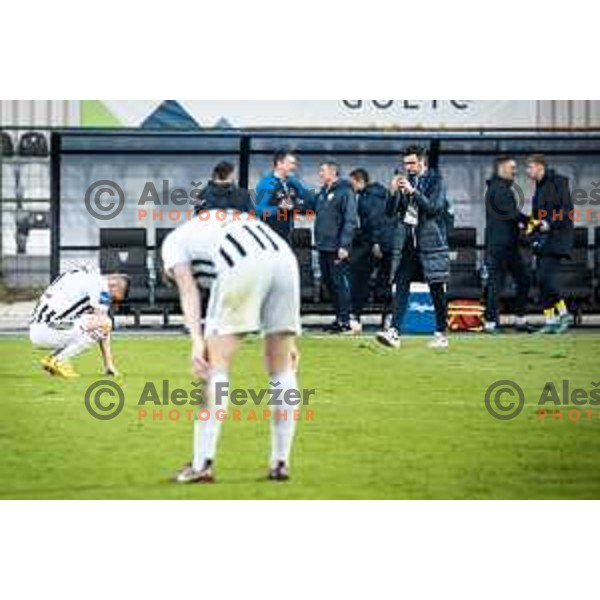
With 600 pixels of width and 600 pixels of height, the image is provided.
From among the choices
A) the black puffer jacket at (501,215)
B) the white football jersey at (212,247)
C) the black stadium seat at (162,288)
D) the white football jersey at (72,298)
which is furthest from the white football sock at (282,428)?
the black puffer jacket at (501,215)

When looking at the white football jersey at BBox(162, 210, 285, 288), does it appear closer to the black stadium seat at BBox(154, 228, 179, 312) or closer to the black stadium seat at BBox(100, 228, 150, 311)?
the black stadium seat at BBox(154, 228, 179, 312)

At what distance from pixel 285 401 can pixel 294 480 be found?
360 millimetres

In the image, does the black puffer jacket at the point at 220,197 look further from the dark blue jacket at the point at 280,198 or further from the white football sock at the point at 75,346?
the white football sock at the point at 75,346

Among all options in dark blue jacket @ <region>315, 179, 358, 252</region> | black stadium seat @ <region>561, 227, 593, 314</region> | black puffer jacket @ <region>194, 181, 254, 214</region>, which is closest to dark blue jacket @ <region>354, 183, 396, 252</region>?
dark blue jacket @ <region>315, 179, 358, 252</region>

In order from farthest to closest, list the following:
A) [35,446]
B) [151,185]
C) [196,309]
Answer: [151,185], [35,446], [196,309]

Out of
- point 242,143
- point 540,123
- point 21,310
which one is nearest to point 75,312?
point 21,310

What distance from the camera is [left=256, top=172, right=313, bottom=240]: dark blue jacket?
43.2ft

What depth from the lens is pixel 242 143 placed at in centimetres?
1334

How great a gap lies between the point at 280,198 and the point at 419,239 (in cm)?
83

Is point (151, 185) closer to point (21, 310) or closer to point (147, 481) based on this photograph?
point (21, 310)

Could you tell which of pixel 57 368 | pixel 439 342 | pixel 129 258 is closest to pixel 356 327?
pixel 439 342

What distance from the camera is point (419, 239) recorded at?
13.8 metres

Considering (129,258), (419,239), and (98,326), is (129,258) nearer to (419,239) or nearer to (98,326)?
(98,326)

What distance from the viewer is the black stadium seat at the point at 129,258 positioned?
13.3 m
